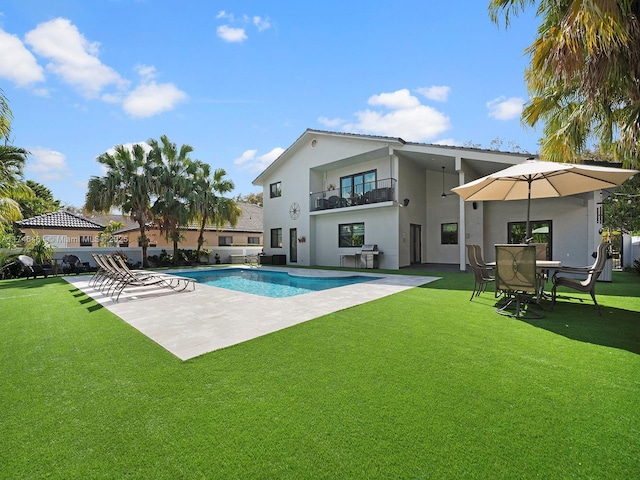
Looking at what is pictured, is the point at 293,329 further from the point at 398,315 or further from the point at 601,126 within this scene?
the point at 601,126

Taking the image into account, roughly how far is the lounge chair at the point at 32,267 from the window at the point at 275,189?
12.9 m

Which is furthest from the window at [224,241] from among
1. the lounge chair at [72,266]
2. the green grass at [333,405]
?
the green grass at [333,405]

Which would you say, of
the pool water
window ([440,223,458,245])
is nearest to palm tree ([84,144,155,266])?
the pool water

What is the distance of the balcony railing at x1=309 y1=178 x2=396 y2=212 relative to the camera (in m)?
15.2

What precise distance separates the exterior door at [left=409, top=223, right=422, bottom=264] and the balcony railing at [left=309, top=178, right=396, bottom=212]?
8.88 feet

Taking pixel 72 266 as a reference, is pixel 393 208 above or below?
above

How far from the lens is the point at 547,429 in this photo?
7.27 ft

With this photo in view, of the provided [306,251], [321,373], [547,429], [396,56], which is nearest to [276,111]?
[396,56]

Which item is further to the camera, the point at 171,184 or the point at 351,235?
the point at 171,184

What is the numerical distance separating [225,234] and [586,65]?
89.6ft

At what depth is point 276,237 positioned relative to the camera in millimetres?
21469

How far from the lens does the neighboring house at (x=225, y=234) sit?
26891 millimetres

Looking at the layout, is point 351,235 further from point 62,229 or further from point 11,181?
point 62,229

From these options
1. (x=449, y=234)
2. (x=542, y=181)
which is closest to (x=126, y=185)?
(x=449, y=234)
